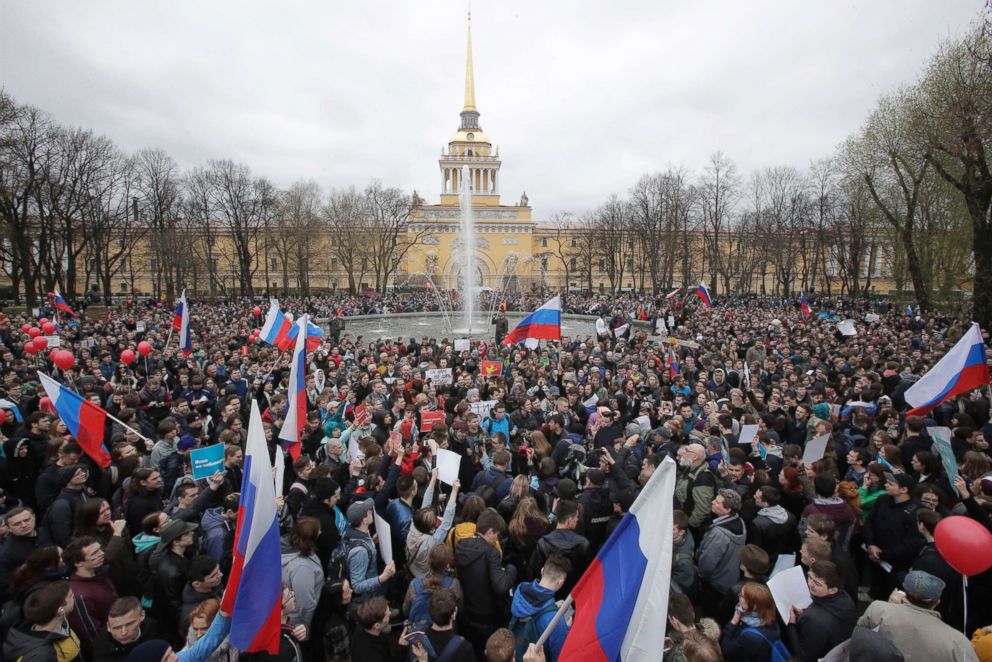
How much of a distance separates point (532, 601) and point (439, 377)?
8227 mm

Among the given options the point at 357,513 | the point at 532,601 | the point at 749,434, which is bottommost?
the point at 532,601

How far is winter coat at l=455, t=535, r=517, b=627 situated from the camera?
3.94 m

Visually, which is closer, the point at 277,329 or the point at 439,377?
the point at 439,377

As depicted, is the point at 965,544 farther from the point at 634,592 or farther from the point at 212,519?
the point at 212,519

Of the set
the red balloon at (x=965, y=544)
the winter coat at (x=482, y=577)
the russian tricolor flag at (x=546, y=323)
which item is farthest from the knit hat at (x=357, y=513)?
the russian tricolor flag at (x=546, y=323)

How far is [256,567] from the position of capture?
3.13m

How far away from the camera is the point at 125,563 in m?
4.09

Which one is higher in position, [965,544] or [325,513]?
[965,544]

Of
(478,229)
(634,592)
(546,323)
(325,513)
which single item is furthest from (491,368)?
(478,229)

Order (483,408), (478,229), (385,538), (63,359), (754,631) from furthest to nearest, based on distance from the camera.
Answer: (478,229) < (63,359) < (483,408) < (385,538) < (754,631)

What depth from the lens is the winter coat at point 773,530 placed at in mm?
4656

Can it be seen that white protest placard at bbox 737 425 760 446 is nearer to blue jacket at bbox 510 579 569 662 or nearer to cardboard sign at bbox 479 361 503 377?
blue jacket at bbox 510 579 569 662

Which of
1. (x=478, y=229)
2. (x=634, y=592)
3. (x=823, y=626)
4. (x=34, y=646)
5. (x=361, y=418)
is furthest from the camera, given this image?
(x=478, y=229)

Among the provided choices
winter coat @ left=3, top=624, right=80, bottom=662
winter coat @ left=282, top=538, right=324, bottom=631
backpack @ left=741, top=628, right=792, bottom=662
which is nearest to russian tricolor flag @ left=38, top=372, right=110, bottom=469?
winter coat @ left=3, top=624, right=80, bottom=662
